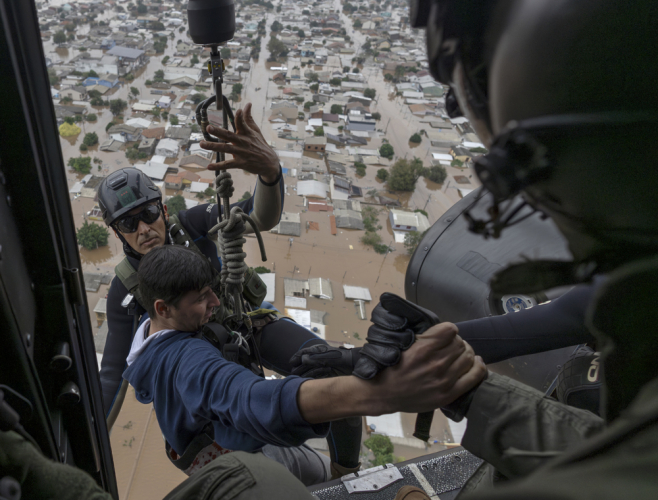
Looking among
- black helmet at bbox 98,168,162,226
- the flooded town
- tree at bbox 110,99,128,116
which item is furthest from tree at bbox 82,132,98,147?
black helmet at bbox 98,168,162,226

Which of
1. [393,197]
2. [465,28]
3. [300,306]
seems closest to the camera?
[465,28]

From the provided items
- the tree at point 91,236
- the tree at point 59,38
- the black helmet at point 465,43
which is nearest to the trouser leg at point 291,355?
the black helmet at point 465,43

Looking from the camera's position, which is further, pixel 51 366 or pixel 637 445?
pixel 51 366

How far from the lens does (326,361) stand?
92 centimetres

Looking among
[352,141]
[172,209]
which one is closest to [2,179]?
[172,209]

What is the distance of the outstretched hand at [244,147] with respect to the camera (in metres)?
1.08

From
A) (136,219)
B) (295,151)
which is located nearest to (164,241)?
(136,219)

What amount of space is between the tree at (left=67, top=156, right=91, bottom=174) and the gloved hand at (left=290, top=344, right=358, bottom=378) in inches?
570

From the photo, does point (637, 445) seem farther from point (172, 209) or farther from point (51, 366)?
point (172, 209)

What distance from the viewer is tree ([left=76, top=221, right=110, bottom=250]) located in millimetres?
10676

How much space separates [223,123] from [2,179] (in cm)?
57

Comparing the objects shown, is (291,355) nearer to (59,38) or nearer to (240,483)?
(240,483)

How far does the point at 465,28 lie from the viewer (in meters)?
0.38

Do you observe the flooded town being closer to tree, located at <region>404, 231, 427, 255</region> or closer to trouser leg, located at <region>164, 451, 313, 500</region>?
tree, located at <region>404, 231, 427, 255</region>
